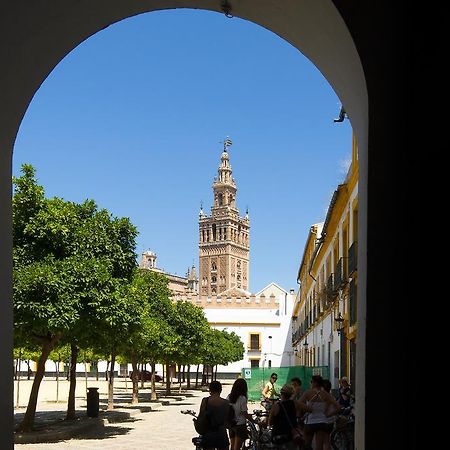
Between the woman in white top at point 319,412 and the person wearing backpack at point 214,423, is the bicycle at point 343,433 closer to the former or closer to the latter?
the woman in white top at point 319,412

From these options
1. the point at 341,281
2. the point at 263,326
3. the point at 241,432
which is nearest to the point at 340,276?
the point at 341,281

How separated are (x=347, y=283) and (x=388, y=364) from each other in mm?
14095

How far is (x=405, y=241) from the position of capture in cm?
324

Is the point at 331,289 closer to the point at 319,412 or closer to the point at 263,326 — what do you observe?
the point at 319,412

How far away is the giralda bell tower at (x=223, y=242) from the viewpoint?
142 meters

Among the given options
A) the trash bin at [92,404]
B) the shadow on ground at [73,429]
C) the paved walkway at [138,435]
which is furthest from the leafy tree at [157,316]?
the trash bin at [92,404]

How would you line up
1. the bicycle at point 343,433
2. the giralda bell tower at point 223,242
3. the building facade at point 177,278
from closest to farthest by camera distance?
the bicycle at point 343,433, the giralda bell tower at point 223,242, the building facade at point 177,278

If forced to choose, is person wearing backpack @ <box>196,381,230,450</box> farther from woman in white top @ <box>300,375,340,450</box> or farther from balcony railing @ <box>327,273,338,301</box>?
balcony railing @ <box>327,273,338,301</box>

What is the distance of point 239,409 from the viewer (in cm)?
955

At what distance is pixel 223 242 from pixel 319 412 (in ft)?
441

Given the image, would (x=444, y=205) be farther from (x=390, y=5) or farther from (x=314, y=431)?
(x=314, y=431)

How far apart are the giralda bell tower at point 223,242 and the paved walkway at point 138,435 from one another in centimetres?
11630

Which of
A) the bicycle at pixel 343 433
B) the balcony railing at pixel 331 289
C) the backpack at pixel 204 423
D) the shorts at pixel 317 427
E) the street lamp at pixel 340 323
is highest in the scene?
the balcony railing at pixel 331 289

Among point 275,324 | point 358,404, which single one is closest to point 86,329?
point 358,404
